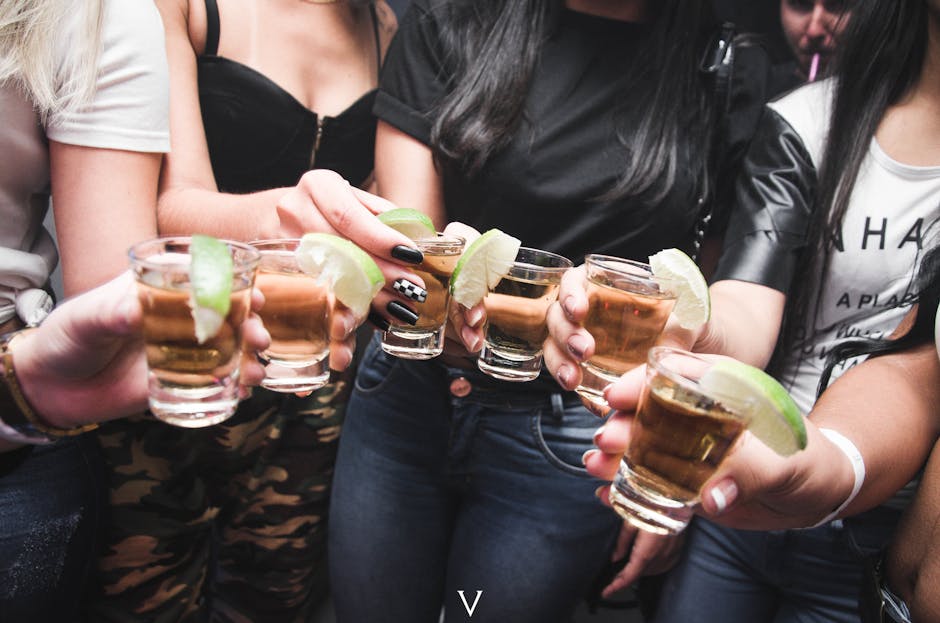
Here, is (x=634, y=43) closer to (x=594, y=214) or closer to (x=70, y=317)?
(x=594, y=214)

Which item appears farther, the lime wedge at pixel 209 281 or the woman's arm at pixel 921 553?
the woman's arm at pixel 921 553

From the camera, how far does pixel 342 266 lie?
3.98 feet

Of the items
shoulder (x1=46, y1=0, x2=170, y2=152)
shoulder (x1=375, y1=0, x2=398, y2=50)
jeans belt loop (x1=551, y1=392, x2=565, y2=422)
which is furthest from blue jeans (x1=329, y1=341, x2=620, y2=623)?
shoulder (x1=375, y1=0, x2=398, y2=50)

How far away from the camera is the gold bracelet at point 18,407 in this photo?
46.7 inches

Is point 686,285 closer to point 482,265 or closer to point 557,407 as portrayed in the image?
point 482,265

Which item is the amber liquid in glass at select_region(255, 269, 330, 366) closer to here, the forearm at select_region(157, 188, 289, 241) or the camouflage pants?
the forearm at select_region(157, 188, 289, 241)

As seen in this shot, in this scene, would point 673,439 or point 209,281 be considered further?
point 673,439

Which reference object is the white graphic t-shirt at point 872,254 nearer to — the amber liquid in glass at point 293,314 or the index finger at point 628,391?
the index finger at point 628,391

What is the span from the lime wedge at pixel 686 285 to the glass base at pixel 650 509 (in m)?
0.37

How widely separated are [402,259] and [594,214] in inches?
26.6

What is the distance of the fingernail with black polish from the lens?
1.35m

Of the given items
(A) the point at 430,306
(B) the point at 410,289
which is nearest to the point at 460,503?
(A) the point at 430,306

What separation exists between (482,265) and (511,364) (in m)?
0.27

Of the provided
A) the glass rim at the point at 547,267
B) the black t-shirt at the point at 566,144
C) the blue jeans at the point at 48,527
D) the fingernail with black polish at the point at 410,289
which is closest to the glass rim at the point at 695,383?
the glass rim at the point at 547,267
